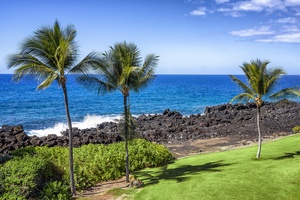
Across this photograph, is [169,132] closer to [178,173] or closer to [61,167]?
[178,173]

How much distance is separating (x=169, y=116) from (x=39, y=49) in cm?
3753

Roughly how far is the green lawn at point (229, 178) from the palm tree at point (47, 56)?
6913 mm

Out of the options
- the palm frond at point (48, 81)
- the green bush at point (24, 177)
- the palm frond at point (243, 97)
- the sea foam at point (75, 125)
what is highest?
the palm frond at point (48, 81)

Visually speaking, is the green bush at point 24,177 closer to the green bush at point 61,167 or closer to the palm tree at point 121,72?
the green bush at point 61,167

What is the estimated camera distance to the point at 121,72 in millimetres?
16484

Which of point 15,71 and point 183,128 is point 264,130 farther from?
point 15,71

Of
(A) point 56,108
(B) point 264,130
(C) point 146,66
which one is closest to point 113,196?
(C) point 146,66

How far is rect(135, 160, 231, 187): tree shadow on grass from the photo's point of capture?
56.1 ft

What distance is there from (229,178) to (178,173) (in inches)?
141

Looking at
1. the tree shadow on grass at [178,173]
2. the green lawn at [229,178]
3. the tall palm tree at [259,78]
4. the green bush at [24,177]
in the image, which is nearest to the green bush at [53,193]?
the green bush at [24,177]

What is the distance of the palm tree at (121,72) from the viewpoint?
1628cm

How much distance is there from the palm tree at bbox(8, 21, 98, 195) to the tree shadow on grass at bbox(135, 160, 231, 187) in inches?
283

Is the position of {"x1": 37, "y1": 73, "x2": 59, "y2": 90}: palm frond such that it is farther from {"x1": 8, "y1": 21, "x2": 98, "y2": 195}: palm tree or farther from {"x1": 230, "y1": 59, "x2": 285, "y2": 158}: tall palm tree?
{"x1": 230, "y1": 59, "x2": 285, "y2": 158}: tall palm tree

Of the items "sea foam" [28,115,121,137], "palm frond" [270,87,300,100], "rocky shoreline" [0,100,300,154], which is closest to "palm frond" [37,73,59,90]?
"rocky shoreline" [0,100,300,154]
